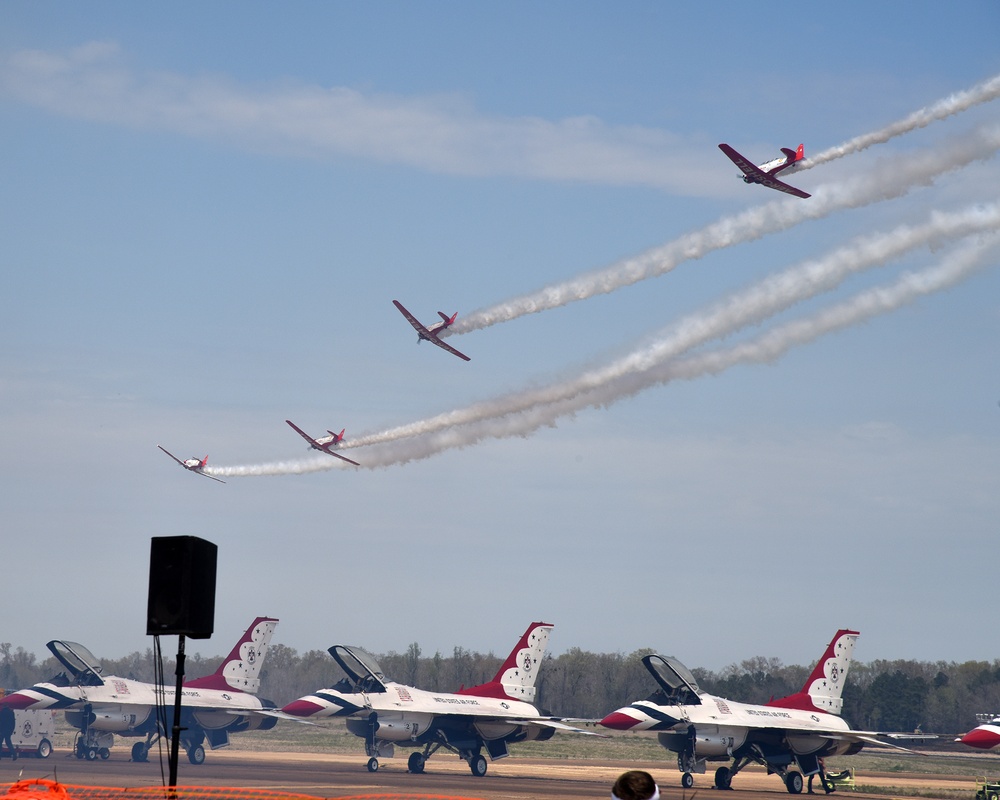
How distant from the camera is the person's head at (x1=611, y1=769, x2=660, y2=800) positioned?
698cm

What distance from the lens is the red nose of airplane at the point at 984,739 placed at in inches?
1517

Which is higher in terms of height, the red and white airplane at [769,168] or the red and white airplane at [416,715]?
the red and white airplane at [769,168]

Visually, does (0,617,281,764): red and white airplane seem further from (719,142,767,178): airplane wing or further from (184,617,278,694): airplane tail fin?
(719,142,767,178): airplane wing

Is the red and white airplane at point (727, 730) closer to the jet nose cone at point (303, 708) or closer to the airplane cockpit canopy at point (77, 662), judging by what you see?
the jet nose cone at point (303, 708)

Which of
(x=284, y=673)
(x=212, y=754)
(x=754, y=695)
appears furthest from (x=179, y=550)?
(x=284, y=673)

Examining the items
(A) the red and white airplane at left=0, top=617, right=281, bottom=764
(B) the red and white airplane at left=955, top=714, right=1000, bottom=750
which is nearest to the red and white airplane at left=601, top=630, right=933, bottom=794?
(B) the red and white airplane at left=955, top=714, right=1000, bottom=750

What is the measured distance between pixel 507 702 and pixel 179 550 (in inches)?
1767

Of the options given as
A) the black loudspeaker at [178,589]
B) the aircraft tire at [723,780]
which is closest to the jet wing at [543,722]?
the aircraft tire at [723,780]

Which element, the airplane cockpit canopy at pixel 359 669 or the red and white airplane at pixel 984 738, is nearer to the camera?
the red and white airplane at pixel 984 738

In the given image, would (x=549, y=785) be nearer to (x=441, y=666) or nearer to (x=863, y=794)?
(x=863, y=794)

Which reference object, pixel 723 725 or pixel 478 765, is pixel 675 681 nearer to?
Result: pixel 723 725

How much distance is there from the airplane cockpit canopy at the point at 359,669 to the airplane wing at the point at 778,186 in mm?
26954

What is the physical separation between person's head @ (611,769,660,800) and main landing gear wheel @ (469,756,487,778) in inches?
1834

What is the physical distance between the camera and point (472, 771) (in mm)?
52062
